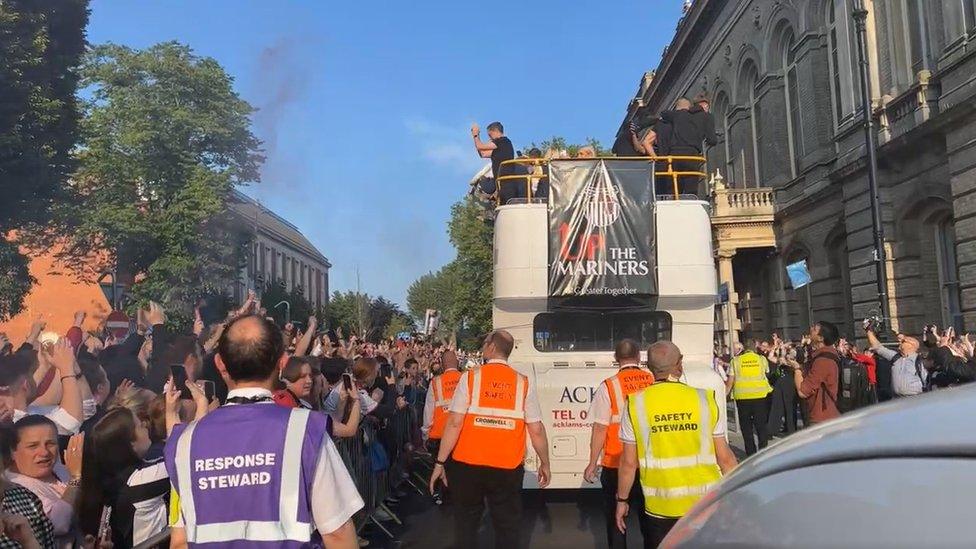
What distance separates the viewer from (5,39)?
17.5 metres

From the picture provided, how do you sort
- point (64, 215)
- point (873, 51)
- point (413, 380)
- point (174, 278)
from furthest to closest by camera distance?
1. point (174, 278)
2. point (64, 215)
3. point (873, 51)
4. point (413, 380)

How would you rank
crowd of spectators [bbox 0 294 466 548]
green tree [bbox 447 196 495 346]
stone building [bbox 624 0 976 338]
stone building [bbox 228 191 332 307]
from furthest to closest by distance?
1. stone building [bbox 228 191 332 307]
2. green tree [bbox 447 196 495 346]
3. stone building [bbox 624 0 976 338]
4. crowd of spectators [bbox 0 294 466 548]

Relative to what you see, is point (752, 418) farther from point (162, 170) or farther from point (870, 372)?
point (162, 170)

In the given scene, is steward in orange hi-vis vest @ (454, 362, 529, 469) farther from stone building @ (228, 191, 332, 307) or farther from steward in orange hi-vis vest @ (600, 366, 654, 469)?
stone building @ (228, 191, 332, 307)

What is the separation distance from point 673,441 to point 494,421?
1.60 metres

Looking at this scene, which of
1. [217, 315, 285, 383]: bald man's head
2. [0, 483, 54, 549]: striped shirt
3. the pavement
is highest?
[217, 315, 285, 383]: bald man's head

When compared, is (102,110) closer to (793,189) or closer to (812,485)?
(793,189)

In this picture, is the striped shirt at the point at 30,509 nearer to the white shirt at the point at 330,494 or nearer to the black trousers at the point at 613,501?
the white shirt at the point at 330,494

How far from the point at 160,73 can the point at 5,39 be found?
1906 cm

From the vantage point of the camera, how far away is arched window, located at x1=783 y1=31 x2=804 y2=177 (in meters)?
25.3

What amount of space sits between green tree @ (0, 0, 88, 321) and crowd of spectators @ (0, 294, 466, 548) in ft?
38.1

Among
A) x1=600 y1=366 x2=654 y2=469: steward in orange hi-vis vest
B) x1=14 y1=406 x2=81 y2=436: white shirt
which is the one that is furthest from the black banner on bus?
x1=14 y1=406 x2=81 y2=436: white shirt

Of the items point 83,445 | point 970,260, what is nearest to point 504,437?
point 83,445

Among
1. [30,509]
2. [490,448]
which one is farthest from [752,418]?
[30,509]
